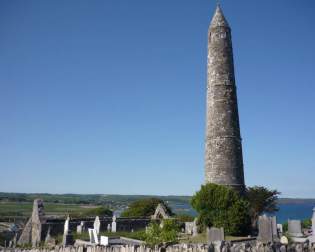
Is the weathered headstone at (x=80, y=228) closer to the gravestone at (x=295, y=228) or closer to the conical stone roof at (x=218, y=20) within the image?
the gravestone at (x=295, y=228)

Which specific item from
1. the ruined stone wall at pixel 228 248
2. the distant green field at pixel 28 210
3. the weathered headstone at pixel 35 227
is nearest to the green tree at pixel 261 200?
the weathered headstone at pixel 35 227

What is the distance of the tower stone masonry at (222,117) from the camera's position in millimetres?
32094

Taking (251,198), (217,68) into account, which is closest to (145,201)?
(251,198)

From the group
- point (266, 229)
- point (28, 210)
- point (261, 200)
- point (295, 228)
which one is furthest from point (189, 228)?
point (28, 210)

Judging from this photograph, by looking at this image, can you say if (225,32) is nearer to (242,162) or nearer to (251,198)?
(242,162)

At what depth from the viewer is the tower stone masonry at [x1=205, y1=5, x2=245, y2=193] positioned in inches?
1264

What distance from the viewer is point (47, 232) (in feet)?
90.2

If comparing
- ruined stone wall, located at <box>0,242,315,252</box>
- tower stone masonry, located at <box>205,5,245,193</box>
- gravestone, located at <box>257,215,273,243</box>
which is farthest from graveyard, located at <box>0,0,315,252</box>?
ruined stone wall, located at <box>0,242,315,252</box>

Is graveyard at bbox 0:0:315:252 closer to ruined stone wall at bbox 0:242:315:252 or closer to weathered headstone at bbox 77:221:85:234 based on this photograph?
weathered headstone at bbox 77:221:85:234

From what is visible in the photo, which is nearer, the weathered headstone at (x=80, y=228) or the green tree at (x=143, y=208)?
the weathered headstone at (x=80, y=228)

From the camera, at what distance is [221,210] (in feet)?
87.6

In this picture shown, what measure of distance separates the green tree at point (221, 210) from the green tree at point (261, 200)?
15.9 feet

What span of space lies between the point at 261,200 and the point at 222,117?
25.5ft

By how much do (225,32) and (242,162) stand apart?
39.0ft
